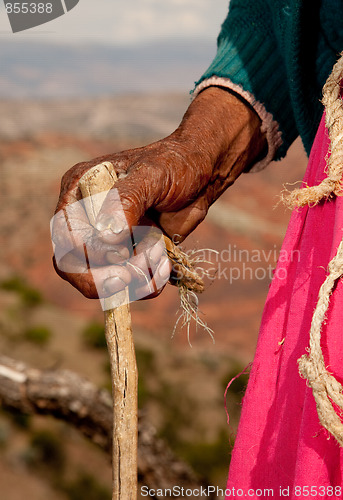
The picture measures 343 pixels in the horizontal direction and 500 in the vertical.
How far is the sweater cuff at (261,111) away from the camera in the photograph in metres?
1.31

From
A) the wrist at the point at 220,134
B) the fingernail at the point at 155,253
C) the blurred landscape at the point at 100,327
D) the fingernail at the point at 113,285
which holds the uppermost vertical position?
the wrist at the point at 220,134

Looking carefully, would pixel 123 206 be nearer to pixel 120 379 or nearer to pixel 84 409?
pixel 120 379

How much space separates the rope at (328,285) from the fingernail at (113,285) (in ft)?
1.22

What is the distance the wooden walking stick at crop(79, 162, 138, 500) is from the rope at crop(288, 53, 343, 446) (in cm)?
36

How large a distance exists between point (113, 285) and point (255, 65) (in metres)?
0.74

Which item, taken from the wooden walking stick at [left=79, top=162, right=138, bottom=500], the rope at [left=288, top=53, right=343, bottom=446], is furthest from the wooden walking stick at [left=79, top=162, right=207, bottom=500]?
the rope at [left=288, top=53, right=343, bottom=446]

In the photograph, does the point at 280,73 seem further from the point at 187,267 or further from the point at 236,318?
the point at 236,318

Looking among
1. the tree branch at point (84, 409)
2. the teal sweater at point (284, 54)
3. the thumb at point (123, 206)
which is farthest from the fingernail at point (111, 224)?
the tree branch at point (84, 409)

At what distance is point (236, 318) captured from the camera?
9.12 m

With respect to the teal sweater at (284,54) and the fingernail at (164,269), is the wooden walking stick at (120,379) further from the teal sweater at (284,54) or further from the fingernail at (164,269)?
Answer: the teal sweater at (284,54)

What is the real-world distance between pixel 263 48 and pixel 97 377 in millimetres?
4643

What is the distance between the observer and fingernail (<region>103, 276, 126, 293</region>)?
3.18 feet

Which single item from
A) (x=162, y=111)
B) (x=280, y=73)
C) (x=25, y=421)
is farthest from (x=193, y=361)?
(x=162, y=111)

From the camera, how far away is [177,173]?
1.12 metres
